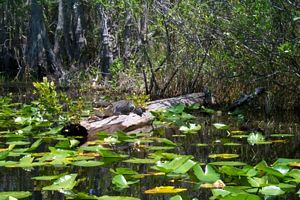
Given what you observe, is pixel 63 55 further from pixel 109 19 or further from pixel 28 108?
pixel 28 108

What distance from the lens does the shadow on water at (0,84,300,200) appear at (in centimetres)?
319

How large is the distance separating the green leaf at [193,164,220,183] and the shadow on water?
7 cm

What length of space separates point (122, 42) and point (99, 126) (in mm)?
8055

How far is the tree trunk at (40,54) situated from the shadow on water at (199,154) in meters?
7.59

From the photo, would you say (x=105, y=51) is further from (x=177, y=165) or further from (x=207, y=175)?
(x=207, y=175)

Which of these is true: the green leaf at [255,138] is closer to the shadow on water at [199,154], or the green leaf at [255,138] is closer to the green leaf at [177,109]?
the shadow on water at [199,154]

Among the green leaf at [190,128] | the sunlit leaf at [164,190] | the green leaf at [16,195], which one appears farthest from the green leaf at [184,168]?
the green leaf at [190,128]

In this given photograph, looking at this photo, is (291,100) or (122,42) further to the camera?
(122,42)

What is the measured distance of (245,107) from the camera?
7215 millimetres

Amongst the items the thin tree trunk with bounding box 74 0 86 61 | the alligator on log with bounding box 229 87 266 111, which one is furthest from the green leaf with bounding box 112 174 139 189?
the thin tree trunk with bounding box 74 0 86 61

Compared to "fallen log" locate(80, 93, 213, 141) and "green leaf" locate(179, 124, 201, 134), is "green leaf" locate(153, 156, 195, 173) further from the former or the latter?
"green leaf" locate(179, 124, 201, 134)

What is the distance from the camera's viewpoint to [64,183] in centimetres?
320

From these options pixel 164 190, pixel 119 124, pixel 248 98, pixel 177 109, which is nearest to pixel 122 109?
pixel 177 109

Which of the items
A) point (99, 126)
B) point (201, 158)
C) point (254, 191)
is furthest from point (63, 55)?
point (254, 191)
